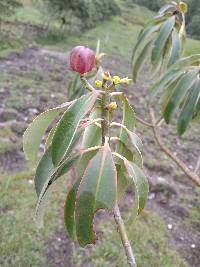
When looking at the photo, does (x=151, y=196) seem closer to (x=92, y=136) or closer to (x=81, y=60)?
(x=92, y=136)

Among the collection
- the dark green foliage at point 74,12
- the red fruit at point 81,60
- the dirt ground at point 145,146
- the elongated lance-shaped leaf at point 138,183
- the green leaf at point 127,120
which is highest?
the red fruit at point 81,60

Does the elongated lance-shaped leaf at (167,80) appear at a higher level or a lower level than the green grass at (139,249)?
higher

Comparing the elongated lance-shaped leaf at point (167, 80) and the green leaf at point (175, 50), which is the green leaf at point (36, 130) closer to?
the elongated lance-shaped leaf at point (167, 80)

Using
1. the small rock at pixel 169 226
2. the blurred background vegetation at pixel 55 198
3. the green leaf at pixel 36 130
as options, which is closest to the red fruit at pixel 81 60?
the green leaf at pixel 36 130

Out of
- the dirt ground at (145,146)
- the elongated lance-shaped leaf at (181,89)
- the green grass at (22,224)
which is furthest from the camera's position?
the dirt ground at (145,146)

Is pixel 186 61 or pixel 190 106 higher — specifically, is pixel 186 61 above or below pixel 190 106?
above

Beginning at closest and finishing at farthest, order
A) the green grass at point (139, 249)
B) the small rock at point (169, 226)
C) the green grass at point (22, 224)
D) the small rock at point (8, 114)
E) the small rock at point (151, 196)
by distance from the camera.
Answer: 1. the green grass at point (22, 224)
2. the green grass at point (139, 249)
3. the small rock at point (169, 226)
4. the small rock at point (151, 196)
5. the small rock at point (8, 114)

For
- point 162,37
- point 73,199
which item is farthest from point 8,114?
point 73,199
